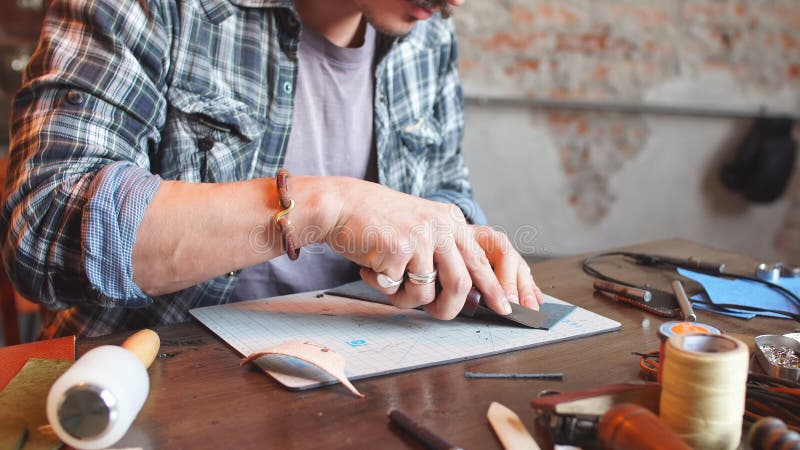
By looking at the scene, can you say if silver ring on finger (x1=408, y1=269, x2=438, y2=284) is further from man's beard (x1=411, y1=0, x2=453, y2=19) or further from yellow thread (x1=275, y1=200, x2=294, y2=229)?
man's beard (x1=411, y1=0, x2=453, y2=19)

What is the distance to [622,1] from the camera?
2.84 metres

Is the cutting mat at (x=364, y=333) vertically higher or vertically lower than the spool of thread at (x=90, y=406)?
lower

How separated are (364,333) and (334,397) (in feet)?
0.61

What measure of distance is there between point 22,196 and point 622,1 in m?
2.47

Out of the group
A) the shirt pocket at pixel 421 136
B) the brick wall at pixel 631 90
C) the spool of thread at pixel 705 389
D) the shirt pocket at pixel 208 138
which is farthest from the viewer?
the brick wall at pixel 631 90

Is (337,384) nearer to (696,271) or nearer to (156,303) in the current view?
(156,303)

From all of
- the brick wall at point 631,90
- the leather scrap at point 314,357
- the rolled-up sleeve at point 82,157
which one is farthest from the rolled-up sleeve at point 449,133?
the brick wall at point 631,90

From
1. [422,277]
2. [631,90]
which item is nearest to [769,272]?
[422,277]

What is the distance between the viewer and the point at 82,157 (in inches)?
37.8

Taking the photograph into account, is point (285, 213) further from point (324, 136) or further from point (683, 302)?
point (683, 302)

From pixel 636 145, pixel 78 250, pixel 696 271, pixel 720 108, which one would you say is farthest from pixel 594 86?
pixel 78 250

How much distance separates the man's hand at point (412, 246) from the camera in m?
0.92

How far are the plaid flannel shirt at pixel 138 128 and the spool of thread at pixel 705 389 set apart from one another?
642 millimetres

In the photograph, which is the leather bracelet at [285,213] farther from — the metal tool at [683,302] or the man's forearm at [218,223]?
the metal tool at [683,302]
